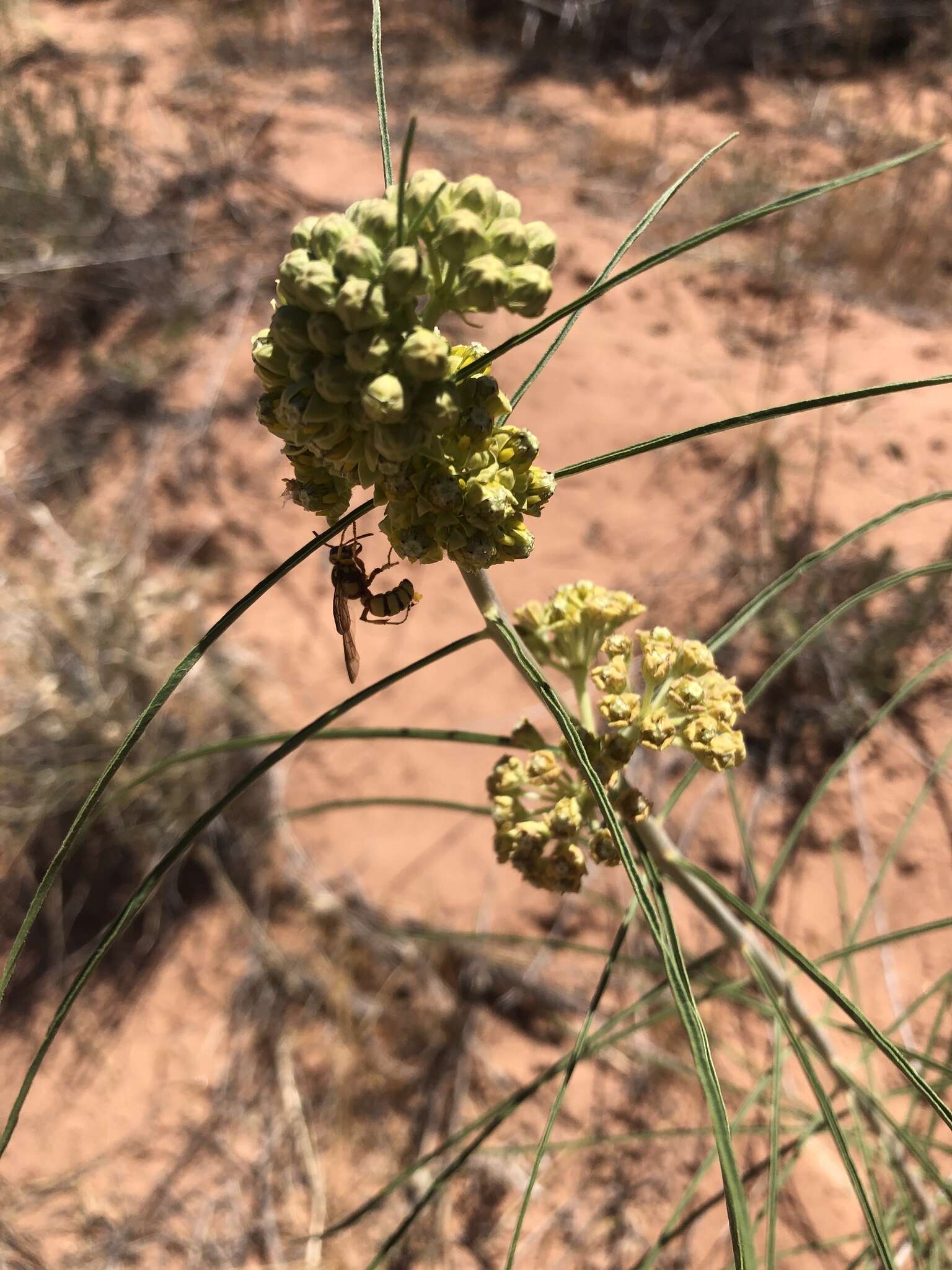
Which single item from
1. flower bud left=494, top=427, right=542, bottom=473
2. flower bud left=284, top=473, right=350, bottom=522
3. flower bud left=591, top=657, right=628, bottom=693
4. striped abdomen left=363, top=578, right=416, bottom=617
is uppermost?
striped abdomen left=363, top=578, right=416, bottom=617

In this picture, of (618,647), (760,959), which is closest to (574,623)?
(618,647)

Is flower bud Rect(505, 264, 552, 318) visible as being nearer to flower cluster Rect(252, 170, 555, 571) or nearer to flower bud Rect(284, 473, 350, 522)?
flower cluster Rect(252, 170, 555, 571)

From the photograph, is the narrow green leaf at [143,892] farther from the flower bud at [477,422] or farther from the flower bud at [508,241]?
the flower bud at [508,241]

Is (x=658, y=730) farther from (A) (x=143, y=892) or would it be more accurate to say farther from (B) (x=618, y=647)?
(A) (x=143, y=892)

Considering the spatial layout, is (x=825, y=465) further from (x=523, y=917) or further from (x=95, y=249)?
(x=95, y=249)

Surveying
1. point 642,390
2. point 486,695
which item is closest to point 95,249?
point 642,390

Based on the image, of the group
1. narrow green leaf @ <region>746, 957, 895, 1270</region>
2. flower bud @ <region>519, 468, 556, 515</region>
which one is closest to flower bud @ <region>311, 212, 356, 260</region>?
flower bud @ <region>519, 468, 556, 515</region>

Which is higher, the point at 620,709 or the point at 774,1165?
the point at 620,709
